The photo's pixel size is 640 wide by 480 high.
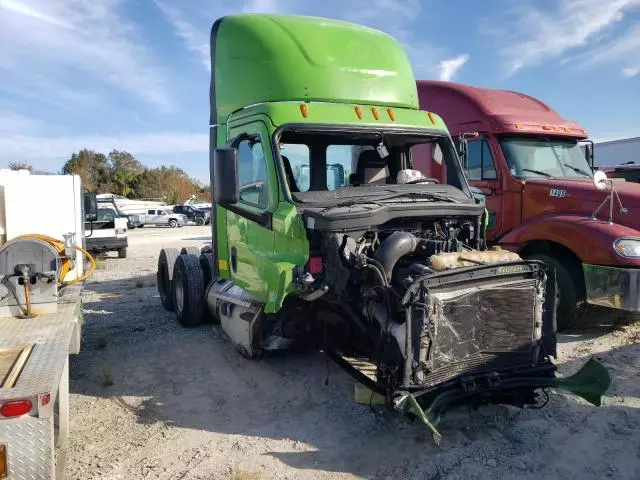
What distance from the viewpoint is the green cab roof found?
5.16m

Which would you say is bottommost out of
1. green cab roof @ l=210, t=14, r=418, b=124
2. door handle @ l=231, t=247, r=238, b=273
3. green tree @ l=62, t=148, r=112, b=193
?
door handle @ l=231, t=247, r=238, b=273

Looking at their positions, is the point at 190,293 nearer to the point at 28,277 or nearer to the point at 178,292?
the point at 178,292

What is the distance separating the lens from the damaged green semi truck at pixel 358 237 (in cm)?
389

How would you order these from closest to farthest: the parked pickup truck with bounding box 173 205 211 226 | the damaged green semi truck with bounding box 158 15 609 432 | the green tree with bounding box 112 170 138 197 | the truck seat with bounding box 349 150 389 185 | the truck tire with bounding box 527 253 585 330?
the damaged green semi truck with bounding box 158 15 609 432 → the truck seat with bounding box 349 150 389 185 → the truck tire with bounding box 527 253 585 330 → the parked pickup truck with bounding box 173 205 211 226 → the green tree with bounding box 112 170 138 197

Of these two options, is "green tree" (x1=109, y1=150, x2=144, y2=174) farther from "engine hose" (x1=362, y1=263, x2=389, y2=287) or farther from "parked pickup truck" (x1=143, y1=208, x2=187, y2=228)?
"engine hose" (x1=362, y1=263, x2=389, y2=287)

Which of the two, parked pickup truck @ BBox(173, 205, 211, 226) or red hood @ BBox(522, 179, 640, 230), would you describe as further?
parked pickup truck @ BBox(173, 205, 211, 226)

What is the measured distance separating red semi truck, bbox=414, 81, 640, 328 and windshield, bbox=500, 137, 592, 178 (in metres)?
0.02

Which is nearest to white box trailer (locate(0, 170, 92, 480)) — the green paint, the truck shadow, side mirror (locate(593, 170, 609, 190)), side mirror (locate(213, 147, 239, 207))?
the truck shadow

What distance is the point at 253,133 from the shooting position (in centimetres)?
509

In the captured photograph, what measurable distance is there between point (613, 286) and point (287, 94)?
4.24 metres

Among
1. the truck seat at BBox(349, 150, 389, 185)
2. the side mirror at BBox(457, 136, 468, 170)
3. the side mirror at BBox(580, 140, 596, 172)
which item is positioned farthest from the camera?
the side mirror at BBox(580, 140, 596, 172)

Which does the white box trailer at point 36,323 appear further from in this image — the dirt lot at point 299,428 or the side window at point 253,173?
the side window at point 253,173

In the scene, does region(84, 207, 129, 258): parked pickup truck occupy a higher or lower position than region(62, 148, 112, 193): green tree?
lower

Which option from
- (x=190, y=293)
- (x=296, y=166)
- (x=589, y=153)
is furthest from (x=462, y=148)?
(x=190, y=293)
